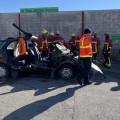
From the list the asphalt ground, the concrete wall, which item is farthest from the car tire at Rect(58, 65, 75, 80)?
the concrete wall

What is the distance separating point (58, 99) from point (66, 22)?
442 inches

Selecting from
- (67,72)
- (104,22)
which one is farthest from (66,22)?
(67,72)

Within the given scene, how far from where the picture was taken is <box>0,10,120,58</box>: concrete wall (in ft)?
60.8

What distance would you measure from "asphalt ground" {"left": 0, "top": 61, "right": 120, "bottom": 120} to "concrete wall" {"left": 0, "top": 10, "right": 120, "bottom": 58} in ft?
24.7

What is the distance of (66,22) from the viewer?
1892cm

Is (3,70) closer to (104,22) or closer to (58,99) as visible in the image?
(58,99)

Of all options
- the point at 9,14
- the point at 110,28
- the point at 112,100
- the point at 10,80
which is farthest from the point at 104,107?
the point at 9,14

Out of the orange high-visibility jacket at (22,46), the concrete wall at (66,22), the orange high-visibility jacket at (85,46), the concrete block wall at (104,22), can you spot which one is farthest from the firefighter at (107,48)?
the orange high-visibility jacket at (22,46)

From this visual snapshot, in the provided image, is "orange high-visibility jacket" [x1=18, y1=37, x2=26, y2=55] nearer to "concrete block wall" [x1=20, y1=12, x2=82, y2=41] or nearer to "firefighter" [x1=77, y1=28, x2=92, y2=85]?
"firefighter" [x1=77, y1=28, x2=92, y2=85]

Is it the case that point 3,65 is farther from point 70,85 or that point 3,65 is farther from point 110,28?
point 110,28

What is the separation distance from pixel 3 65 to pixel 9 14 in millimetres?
8754

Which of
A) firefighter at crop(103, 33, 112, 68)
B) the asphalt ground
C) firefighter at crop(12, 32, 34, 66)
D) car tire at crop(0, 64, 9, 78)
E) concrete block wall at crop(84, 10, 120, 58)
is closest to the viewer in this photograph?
the asphalt ground

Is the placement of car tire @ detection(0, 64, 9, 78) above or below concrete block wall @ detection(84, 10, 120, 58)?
below

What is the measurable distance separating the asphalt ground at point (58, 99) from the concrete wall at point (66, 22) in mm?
7514
